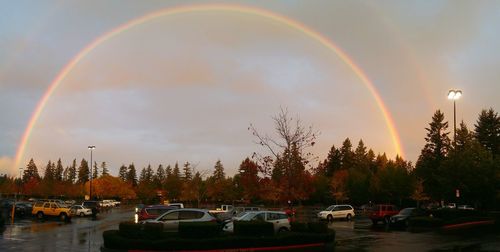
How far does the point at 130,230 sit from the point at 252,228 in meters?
4.98

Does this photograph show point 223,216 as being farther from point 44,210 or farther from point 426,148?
point 426,148

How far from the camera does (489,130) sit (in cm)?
8806

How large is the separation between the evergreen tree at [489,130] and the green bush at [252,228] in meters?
76.4

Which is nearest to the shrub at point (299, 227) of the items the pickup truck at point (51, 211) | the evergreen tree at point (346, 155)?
the pickup truck at point (51, 211)

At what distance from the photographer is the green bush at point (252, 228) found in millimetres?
20969

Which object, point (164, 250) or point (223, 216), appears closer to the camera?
point (164, 250)

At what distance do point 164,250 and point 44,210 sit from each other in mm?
39358

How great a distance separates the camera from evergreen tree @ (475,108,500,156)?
86.9 meters

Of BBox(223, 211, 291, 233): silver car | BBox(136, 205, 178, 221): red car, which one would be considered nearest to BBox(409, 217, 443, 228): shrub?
BBox(223, 211, 291, 233): silver car

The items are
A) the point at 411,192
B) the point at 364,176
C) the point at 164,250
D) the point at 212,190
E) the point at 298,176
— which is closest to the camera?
the point at 164,250

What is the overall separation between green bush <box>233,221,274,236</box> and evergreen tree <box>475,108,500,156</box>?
3008 inches

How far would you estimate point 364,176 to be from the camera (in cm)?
9794

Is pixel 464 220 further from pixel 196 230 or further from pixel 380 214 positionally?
pixel 196 230

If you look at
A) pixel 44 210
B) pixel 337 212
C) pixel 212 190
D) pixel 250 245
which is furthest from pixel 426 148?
pixel 250 245
